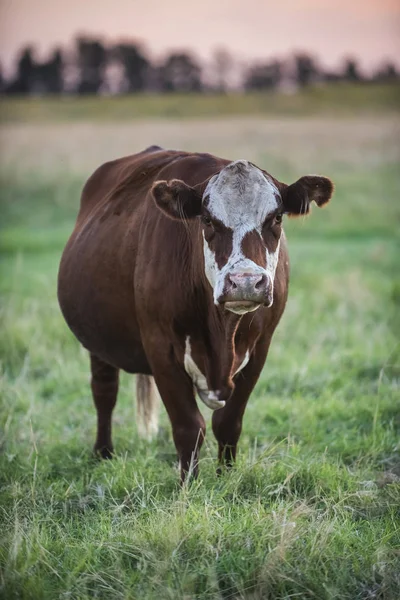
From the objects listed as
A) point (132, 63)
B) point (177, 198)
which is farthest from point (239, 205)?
point (132, 63)

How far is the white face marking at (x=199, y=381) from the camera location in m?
5.06

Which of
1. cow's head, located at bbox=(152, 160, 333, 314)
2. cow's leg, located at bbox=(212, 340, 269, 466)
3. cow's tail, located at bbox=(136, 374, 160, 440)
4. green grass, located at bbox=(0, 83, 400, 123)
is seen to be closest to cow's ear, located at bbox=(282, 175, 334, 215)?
cow's head, located at bbox=(152, 160, 333, 314)

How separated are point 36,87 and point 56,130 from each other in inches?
127

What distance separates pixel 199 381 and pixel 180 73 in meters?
35.3

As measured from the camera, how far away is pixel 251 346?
16.8 ft

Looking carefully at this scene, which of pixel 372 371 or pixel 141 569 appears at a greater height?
pixel 141 569

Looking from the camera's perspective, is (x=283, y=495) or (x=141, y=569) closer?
(x=141, y=569)

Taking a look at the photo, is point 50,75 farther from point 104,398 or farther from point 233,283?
point 233,283

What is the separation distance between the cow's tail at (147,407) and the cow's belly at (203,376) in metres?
1.15

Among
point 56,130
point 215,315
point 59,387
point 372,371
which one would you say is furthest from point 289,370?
point 56,130

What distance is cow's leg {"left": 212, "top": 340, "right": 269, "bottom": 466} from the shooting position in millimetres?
5285

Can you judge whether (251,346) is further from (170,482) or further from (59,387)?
(59,387)

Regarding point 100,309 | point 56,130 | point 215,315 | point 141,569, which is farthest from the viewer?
point 56,130

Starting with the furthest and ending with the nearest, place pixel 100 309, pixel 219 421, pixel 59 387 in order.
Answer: pixel 59 387 → pixel 100 309 → pixel 219 421
